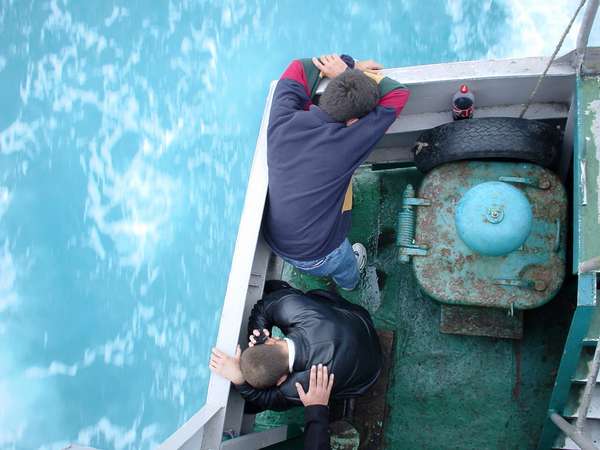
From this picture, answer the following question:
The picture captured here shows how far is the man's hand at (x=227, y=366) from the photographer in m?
2.21

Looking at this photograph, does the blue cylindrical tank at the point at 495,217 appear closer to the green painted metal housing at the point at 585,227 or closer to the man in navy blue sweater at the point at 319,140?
the green painted metal housing at the point at 585,227

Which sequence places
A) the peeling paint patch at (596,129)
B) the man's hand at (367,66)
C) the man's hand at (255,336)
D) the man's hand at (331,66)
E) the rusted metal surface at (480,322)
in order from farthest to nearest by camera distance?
the rusted metal surface at (480,322), the man's hand at (367,66), the man's hand at (331,66), the man's hand at (255,336), the peeling paint patch at (596,129)

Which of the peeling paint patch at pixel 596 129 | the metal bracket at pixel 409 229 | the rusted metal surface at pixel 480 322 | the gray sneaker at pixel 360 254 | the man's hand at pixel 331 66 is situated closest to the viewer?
the peeling paint patch at pixel 596 129

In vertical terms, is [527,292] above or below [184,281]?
above

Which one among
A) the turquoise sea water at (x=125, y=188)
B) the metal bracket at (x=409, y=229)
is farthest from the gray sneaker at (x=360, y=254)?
the turquoise sea water at (x=125, y=188)

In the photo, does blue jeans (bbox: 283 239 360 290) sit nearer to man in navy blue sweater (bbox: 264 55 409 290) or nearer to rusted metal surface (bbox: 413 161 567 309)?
man in navy blue sweater (bbox: 264 55 409 290)

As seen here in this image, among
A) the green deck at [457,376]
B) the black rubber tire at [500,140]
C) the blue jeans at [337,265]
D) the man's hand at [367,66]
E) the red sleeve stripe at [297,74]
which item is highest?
the man's hand at [367,66]

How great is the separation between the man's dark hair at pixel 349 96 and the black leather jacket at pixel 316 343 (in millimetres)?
828

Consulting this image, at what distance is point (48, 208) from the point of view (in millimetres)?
7875

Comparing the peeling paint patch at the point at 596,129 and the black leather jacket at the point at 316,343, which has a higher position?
the peeling paint patch at the point at 596,129

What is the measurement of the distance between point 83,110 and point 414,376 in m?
6.85

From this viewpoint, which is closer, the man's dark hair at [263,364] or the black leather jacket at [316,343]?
the man's dark hair at [263,364]

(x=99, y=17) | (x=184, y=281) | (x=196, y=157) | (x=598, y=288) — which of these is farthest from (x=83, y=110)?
(x=598, y=288)

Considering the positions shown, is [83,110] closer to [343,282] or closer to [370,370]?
[343,282]
